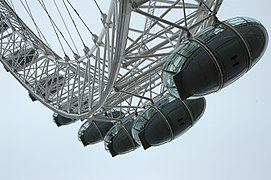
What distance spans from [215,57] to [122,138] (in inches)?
364

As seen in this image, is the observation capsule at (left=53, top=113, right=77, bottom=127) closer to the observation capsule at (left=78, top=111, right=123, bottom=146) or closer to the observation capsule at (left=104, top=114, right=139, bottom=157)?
the observation capsule at (left=78, top=111, right=123, bottom=146)

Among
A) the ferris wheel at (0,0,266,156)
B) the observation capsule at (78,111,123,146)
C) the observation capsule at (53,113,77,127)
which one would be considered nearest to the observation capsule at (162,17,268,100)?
the ferris wheel at (0,0,266,156)

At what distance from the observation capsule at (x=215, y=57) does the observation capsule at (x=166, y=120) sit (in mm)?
3392

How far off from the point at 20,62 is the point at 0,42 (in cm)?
197

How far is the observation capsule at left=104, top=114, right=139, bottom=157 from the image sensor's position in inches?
816

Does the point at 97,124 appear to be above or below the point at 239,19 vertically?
below

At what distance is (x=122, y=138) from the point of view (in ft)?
68.6

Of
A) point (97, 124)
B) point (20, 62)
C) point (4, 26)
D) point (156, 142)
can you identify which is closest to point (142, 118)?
point (156, 142)

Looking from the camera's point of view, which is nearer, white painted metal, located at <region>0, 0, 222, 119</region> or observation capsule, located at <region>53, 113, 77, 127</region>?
white painted metal, located at <region>0, 0, 222, 119</region>

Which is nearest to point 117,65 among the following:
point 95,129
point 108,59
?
point 108,59

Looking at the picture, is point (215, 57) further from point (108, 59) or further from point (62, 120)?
point (62, 120)

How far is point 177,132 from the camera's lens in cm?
1670

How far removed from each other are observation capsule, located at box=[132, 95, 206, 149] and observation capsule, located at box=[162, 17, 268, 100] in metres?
3.39

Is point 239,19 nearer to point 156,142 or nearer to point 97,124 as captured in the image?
point 156,142
